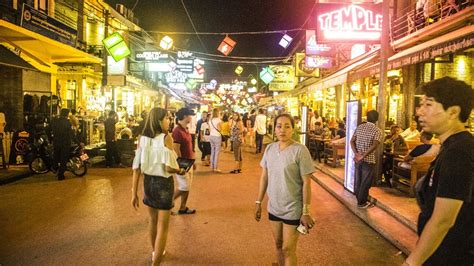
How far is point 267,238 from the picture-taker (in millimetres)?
6461

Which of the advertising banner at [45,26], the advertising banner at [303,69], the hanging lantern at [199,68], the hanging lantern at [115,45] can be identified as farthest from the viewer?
the hanging lantern at [199,68]

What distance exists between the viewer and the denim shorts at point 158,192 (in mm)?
4961

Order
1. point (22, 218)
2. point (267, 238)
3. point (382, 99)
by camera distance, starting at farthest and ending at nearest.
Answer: point (382, 99)
point (22, 218)
point (267, 238)

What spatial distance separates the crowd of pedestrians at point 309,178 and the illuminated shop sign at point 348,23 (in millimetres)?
4429

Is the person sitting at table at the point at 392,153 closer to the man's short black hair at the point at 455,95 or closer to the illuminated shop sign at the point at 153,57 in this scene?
the man's short black hair at the point at 455,95

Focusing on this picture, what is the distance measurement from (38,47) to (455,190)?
16197 mm

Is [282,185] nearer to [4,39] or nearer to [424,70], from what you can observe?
[424,70]

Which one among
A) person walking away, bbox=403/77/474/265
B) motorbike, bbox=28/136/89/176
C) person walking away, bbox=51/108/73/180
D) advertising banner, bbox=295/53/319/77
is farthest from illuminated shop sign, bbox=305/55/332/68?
person walking away, bbox=403/77/474/265

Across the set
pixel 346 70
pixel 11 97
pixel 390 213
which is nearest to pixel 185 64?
pixel 346 70

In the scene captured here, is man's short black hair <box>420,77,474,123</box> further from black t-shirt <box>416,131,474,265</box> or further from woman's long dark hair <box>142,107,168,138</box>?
woman's long dark hair <box>142,107,168,138</box>

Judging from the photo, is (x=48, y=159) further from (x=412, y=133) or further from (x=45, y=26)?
(x=412, y=133)

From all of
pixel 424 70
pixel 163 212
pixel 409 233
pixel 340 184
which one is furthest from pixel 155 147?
pixel 424 70

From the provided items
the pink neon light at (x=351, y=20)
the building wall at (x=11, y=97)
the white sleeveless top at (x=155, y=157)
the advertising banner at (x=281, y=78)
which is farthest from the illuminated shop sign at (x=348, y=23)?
the advertising banner at (x=281, y=78)

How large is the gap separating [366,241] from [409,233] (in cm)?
72
